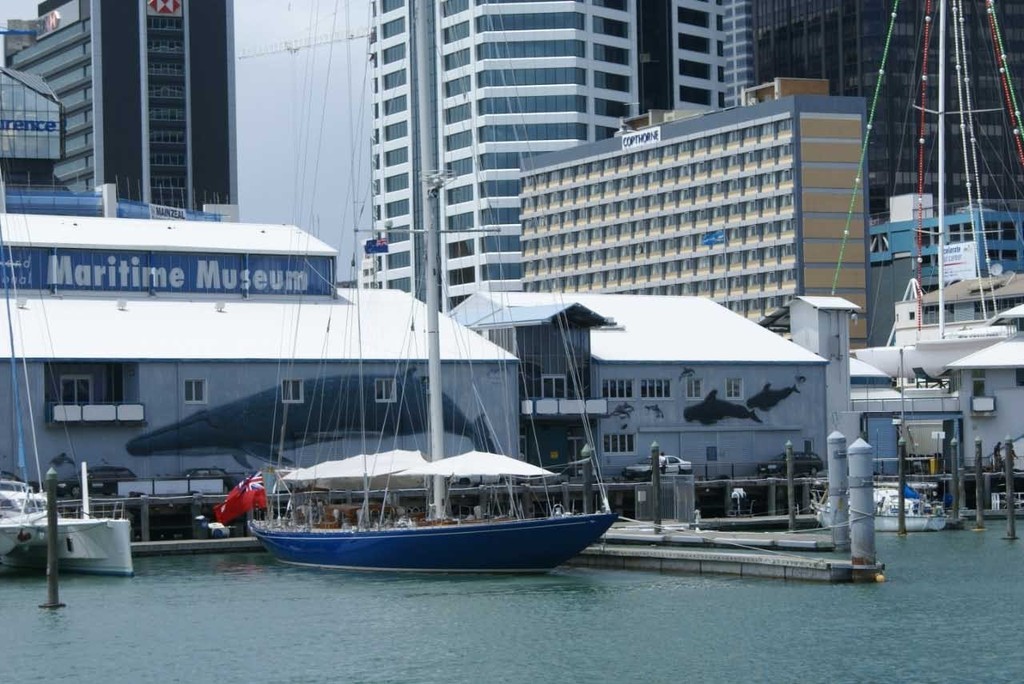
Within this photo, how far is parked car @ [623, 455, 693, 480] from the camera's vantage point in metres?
90.6

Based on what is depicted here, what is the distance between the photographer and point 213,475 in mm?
82312

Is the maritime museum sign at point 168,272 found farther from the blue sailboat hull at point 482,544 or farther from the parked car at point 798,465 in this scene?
the blue sailboat hull at point 482,544

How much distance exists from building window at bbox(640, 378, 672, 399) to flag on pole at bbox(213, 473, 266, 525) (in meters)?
28.2

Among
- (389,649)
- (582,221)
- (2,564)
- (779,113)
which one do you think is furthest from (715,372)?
(582,221)

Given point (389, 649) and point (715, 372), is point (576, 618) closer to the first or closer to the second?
point (389, 649)

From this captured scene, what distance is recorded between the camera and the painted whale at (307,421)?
83.9 meters

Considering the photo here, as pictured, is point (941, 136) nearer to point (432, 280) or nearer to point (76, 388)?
point (76, 388)

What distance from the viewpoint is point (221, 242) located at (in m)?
96.8

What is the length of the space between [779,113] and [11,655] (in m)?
131

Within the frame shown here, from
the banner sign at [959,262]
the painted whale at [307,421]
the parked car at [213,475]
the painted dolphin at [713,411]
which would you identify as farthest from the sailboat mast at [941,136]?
the banner sign at [959,262]

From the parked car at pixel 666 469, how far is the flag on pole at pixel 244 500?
75.5 ft

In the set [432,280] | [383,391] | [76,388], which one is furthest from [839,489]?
[76,388]

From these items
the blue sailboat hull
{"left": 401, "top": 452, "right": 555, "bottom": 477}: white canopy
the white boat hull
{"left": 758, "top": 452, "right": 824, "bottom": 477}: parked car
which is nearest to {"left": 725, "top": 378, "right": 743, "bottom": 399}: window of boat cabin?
{"left": 758, "top": 452, "right": 824, "bottom": 477}: parked car

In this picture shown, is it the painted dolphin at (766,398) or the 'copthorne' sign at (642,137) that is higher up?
the 'copthorne' sign at (642,137)
